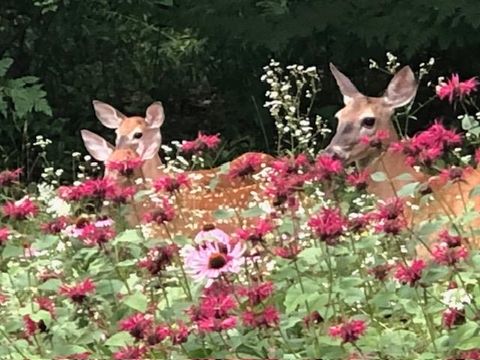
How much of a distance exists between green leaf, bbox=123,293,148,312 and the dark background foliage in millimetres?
4085

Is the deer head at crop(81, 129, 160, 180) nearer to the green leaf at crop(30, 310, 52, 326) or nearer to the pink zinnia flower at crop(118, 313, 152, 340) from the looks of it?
the green leaf at crop(30, 310, 52, 326)

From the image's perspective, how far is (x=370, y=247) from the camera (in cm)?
387

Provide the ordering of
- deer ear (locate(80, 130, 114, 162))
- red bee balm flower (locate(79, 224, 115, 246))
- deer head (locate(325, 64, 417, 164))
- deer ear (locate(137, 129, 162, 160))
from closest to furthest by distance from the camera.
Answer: red bee balm flower (locate(79, 224, 115, 246)) → deer head (locate(325, 64, 417, 164)) → deer ear (locate(137, 129, 162, 160)) → deer ear (locate(80, 130, 114, 162))

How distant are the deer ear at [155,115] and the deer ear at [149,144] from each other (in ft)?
0.11

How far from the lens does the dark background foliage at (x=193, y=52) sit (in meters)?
8.05

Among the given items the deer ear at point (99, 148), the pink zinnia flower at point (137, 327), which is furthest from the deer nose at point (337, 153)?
the pink zinnia flower at point (137, 327)

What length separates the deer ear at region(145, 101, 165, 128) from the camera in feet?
19.2

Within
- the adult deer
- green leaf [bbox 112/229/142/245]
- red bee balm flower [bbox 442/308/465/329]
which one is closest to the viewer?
red bee balm flower [bbox 442/308/465/329]

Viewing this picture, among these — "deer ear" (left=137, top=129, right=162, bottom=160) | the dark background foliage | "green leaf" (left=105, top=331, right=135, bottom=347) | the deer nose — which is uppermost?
"green leaf" (left=105, top=331, right=135, bottom=347)

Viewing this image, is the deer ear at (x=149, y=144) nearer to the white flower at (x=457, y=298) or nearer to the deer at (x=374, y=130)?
the deer at (x=374, y=130)

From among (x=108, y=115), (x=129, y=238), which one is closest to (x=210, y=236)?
(x=129, y=238)

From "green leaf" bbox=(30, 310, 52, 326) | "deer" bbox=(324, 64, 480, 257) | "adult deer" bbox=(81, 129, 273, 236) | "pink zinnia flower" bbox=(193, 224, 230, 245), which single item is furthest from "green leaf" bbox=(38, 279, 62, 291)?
"deer" bbox=(324, 64, 480, 257)

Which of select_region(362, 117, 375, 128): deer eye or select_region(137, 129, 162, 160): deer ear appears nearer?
select_region(362, 117, 375, 128): deer eye

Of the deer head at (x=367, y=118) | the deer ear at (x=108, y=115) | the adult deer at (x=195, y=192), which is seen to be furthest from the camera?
the deer ear at (x=108, y=115)
